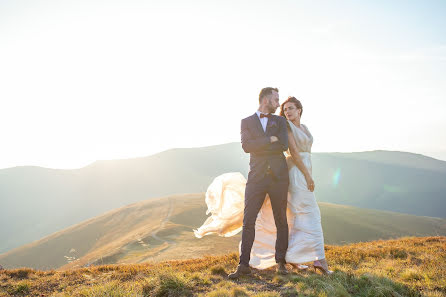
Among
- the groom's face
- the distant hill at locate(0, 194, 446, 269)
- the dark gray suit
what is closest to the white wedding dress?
the dark gray suit

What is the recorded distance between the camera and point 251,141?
5582mm

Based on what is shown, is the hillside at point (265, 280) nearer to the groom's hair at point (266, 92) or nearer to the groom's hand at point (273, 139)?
the groom's hand at point (273, 139)

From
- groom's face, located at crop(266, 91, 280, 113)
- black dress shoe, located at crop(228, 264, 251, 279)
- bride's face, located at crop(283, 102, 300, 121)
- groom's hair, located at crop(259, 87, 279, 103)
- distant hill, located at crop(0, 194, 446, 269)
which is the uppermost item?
groom's hair, located at crop(259, 87, 279, 103)

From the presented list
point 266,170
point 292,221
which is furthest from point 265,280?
point 266,170

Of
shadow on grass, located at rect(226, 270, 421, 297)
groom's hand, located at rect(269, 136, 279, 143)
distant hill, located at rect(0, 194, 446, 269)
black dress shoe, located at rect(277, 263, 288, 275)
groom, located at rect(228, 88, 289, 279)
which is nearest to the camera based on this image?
shadow on grass, located at rect(226, 270, 421, 297)

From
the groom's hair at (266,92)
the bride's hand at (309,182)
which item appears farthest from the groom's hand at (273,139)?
the bride's hand at (309,182)

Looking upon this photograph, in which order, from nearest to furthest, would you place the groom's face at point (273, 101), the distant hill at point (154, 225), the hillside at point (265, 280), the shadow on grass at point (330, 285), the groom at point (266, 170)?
the shadow on grass at point (330, 285), the hillside at point (265, 280), the groom at point (266, 170), the groom's face at point (273, 101), the distant hill at point (154, 225)

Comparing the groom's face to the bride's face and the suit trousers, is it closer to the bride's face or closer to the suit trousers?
the bride's face

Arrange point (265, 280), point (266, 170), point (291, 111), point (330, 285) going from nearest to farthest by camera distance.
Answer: point (330, 285) < point (265, 280) < point (266, 170) < point (291, 111)

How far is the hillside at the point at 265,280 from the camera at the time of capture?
422cm

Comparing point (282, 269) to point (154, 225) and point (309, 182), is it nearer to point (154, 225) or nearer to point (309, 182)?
point (309, 182)

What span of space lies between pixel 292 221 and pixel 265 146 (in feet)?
5.98

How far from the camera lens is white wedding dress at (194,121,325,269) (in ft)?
18.6

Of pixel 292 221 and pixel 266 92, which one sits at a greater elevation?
pixel 266 92
